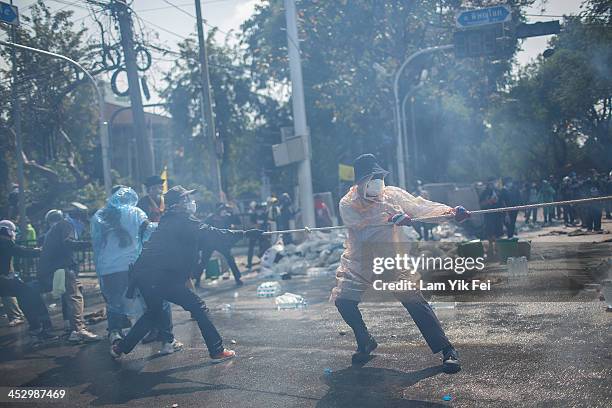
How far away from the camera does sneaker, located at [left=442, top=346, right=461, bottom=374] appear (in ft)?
18.3

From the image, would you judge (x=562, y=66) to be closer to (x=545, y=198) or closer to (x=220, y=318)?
(x=545, y=198)

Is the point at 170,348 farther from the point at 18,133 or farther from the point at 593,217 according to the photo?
the point at 18,133

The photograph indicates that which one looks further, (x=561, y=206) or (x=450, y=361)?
(x=561, y=206)

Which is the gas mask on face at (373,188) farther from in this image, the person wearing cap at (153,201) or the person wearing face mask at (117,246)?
the person wearing cap at (153,201)

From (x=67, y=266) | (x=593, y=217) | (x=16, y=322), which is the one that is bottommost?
(x=16, y=322)

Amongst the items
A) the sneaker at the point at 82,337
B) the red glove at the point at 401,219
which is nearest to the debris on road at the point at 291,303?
the sneaker at the point at 82,337

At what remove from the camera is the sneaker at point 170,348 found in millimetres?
7594

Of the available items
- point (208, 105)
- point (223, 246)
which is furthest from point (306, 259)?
point (208, 105)

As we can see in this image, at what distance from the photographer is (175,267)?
691cm

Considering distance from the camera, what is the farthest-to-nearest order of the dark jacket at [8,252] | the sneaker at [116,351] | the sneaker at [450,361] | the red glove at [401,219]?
the dark jacket at [8,252] → the sneaker at [116,351] → the red glove at [401,219] → the sneaker at [450,361]

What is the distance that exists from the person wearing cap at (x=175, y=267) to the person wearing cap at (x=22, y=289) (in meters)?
2.96

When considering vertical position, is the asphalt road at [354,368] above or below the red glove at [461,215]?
below

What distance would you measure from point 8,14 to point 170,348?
909 cm

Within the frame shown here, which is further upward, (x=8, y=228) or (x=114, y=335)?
(x=8, y=228)
